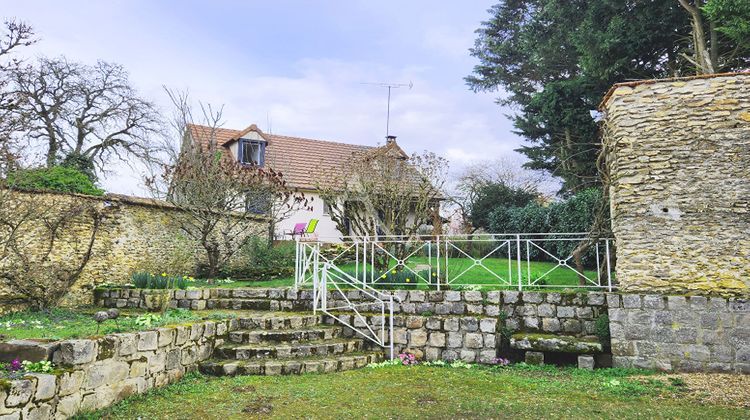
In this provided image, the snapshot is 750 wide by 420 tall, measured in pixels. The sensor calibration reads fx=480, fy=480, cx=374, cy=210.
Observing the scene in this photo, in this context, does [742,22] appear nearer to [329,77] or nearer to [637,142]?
[637,142]

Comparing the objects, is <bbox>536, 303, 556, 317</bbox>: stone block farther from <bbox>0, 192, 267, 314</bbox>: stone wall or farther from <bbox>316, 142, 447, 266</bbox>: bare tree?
<bbox>0, 192, 267, 314</bbox>: stone wall

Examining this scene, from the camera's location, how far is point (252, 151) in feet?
66.0

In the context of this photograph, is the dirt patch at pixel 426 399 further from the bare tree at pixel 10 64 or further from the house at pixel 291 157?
the house at pixel 291 157

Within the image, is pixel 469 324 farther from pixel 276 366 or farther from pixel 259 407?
pixel 259 407

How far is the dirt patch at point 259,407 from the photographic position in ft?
16.4

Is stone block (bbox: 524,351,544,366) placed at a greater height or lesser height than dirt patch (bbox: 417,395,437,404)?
greater

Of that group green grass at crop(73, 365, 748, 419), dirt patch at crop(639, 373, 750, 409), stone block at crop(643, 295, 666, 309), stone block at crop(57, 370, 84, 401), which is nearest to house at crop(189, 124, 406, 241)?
stone block at crop(643, 295, 666, 309)

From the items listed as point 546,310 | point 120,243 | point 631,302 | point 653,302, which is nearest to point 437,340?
point 546,310

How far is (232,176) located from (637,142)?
962 cm

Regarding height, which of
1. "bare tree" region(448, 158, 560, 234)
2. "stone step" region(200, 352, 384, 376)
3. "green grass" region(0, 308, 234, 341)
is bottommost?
"stone step" region(200, 352, 384, 376)

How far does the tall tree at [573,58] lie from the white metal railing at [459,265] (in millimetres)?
2442

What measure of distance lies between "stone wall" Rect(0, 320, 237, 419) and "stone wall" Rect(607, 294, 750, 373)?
6302mm

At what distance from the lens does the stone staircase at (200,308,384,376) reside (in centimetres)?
647

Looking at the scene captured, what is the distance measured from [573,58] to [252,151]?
→ 42.8 feet
